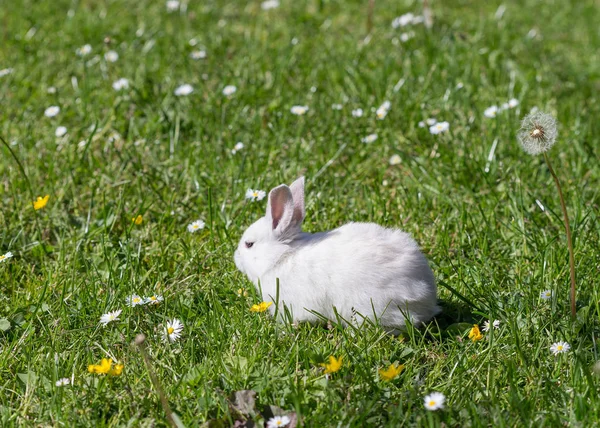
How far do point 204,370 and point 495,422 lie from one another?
100 cm

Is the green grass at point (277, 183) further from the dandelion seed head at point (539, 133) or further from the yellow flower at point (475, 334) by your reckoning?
the dandelion seed head at point (539, 133)

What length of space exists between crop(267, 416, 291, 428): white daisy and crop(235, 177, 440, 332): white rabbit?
0.54m

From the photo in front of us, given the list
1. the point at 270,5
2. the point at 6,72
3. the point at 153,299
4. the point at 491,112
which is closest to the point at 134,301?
the point at 153,299

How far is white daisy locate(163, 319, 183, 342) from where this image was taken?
2.95 m

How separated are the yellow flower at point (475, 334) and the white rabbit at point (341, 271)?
190mm

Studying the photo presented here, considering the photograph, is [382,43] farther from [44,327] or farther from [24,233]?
[44,327]

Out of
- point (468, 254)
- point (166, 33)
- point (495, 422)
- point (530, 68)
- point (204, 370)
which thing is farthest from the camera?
point (166, 33)

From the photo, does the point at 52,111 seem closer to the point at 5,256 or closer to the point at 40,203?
the point at 40,203

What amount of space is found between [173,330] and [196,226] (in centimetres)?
82

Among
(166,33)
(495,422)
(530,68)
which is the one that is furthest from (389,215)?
(166,33)

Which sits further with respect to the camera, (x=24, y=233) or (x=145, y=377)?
(x=24, y=233)

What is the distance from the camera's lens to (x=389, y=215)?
3.87 m

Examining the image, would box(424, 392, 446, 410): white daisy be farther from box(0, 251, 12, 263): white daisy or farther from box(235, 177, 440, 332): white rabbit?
box(0, 251, 12, 263): white daisy

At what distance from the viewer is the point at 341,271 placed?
300cm
